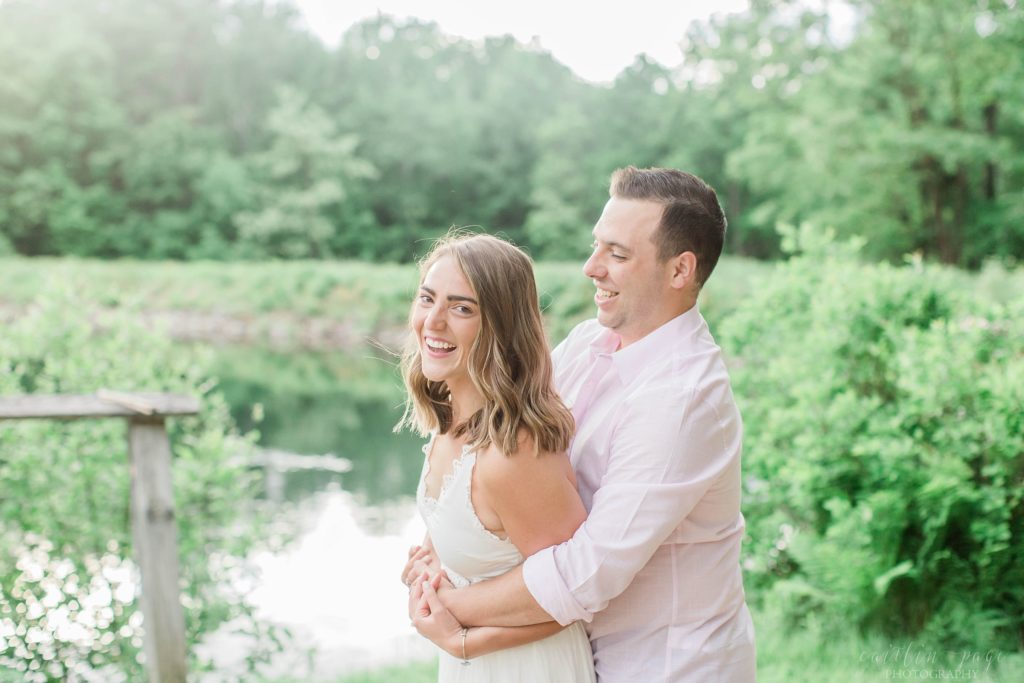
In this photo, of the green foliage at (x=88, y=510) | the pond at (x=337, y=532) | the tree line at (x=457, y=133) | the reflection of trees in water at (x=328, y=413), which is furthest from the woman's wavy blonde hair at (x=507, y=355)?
the tree line at (x=457, y=133)

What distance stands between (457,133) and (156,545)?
42.6m

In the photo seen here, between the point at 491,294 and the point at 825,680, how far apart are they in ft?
8.88

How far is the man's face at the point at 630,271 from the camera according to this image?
88.8 inches

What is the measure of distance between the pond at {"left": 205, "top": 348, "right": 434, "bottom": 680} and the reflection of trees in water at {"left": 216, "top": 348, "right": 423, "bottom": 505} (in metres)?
0.03

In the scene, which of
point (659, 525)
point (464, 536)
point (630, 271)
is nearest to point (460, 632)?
point (464, 536)

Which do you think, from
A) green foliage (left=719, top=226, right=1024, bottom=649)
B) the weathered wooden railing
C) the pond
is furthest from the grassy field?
the weathered wooden railing

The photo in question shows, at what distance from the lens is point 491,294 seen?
6.99 ft

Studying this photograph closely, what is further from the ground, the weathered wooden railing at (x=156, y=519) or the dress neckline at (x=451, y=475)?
the dress neckline at (x=451, y=475)

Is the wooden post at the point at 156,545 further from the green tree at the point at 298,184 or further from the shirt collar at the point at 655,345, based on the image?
the green tree at the point at 298,184

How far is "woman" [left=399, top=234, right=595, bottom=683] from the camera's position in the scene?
2016 mm

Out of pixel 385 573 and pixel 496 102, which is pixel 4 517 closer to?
pixel 385 573

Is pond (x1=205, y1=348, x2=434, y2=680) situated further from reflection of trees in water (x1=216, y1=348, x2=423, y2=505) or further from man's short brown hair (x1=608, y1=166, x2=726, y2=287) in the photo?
man's short brown hair (x1=608, y1=166, x2=726, y2=287)

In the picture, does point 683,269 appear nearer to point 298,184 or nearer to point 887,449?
point 887,449

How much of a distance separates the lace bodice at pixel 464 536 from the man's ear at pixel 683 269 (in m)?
0.64
